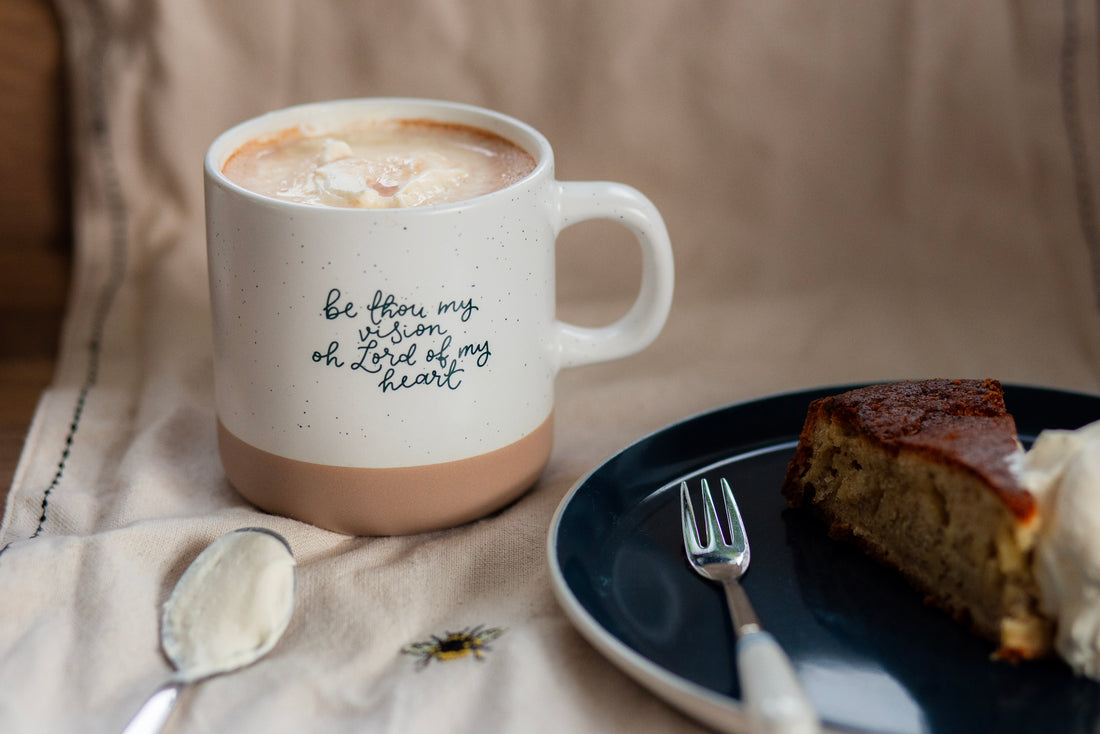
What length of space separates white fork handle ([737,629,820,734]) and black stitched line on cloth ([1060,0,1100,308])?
39.3 inches

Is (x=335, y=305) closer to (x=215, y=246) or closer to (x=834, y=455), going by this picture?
(x=215, y=246)

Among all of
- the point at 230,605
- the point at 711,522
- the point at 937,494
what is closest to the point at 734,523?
the point at 711,522

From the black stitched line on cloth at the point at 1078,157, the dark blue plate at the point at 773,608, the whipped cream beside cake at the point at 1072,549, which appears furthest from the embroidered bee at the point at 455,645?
the black stitched line on cloth at the point at 1078,157

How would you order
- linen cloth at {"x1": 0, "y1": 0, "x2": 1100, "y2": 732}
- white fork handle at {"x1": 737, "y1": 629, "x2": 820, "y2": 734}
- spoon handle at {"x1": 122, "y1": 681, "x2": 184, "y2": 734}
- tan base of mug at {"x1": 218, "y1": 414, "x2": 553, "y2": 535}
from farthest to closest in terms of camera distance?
1. linen cloth at {"x1": 0, "y1": 0, "x2": 1100, "y2": 732}
2. tan base of mug at {"x1": 218, "y1": 414, "x2": 553, "y2": 535}
3. spoon handle at {"x1": 122, "y1": 681, "x2": 184, "y2": 734}
4. white fork handle at {"x1": 737, "y1": 629, "x2": 820, "y2": 734}

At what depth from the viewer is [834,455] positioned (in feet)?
3.65

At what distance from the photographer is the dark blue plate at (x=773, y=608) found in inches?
33.3

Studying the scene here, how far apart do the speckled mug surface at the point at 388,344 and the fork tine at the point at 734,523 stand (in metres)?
0.20

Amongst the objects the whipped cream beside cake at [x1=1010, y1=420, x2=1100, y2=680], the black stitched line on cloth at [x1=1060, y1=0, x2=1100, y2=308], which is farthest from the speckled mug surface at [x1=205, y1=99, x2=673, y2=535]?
the black stitched line on cloth at [x1=1060, y1=0, x2=1100, y2=308]

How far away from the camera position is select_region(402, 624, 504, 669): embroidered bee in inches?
37.6

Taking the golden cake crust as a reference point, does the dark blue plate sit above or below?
below

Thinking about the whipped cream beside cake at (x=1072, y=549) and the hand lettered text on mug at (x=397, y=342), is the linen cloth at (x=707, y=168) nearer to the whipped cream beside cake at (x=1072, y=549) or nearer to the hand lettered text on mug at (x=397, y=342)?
the hand lettered text on mug at (x=397, y=342)

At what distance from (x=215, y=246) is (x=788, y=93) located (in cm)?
92

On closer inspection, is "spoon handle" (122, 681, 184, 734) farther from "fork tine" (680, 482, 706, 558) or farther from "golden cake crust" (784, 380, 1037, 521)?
"golden cake crust" (784, 380, 1037, 521)

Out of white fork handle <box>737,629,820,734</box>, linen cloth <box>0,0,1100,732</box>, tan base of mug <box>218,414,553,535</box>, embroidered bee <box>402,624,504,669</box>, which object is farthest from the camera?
linen cloth <box>0,0,1100,732</box>
